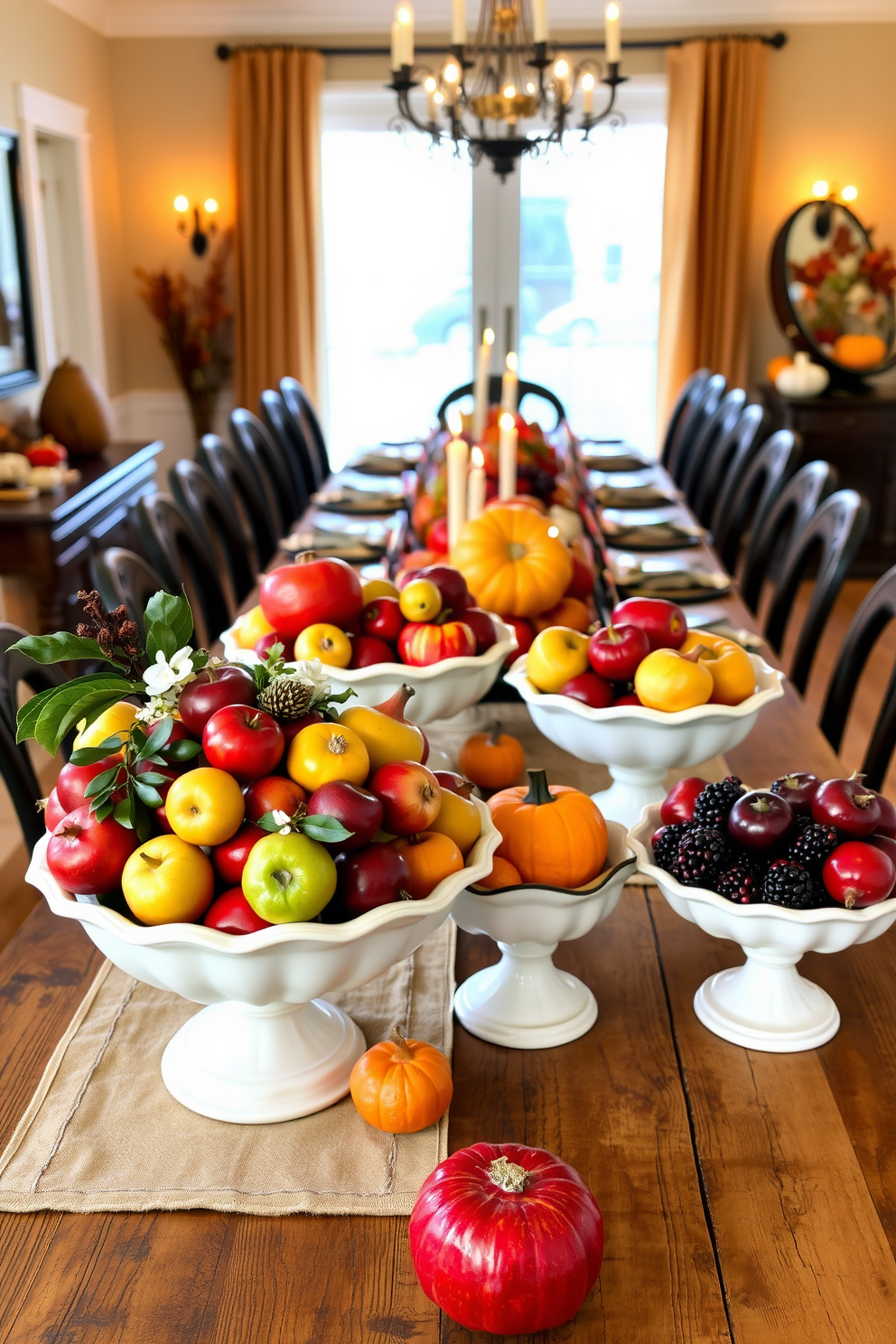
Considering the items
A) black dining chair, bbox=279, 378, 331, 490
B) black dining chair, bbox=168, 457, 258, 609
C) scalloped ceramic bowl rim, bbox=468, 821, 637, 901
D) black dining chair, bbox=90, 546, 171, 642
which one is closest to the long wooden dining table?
scalloped ceramic bowl rim, bbox=468, 821, 637, 901

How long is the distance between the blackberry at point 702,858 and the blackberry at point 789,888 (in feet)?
0.14

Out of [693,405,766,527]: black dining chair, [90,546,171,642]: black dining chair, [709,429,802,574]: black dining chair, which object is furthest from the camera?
[693,405,766,527]: black dining chair

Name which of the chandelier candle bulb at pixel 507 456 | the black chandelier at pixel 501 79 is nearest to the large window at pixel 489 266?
the black chandelier at pixel 501 79

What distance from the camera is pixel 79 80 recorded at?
5309 mm

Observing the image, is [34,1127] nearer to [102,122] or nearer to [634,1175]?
[634,1175]

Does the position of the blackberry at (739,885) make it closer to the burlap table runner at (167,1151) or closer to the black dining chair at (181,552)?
the burlap table runner at (167,1151)

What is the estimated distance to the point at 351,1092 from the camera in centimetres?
93

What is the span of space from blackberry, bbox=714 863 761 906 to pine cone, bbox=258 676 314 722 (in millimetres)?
377

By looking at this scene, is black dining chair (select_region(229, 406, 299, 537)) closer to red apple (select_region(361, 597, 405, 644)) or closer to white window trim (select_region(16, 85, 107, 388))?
white window trim (select_region(16, 85, 107, 388))

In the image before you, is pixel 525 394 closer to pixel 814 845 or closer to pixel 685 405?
pixel 685 405

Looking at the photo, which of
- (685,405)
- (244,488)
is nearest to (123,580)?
(244,488)

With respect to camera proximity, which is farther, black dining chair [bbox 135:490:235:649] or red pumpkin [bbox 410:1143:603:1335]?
black dining chair [bbox 135:490:235:649]

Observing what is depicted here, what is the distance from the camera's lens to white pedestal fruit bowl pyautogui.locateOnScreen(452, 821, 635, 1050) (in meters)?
0.98

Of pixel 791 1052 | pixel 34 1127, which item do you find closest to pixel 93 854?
pixel 34 1127
